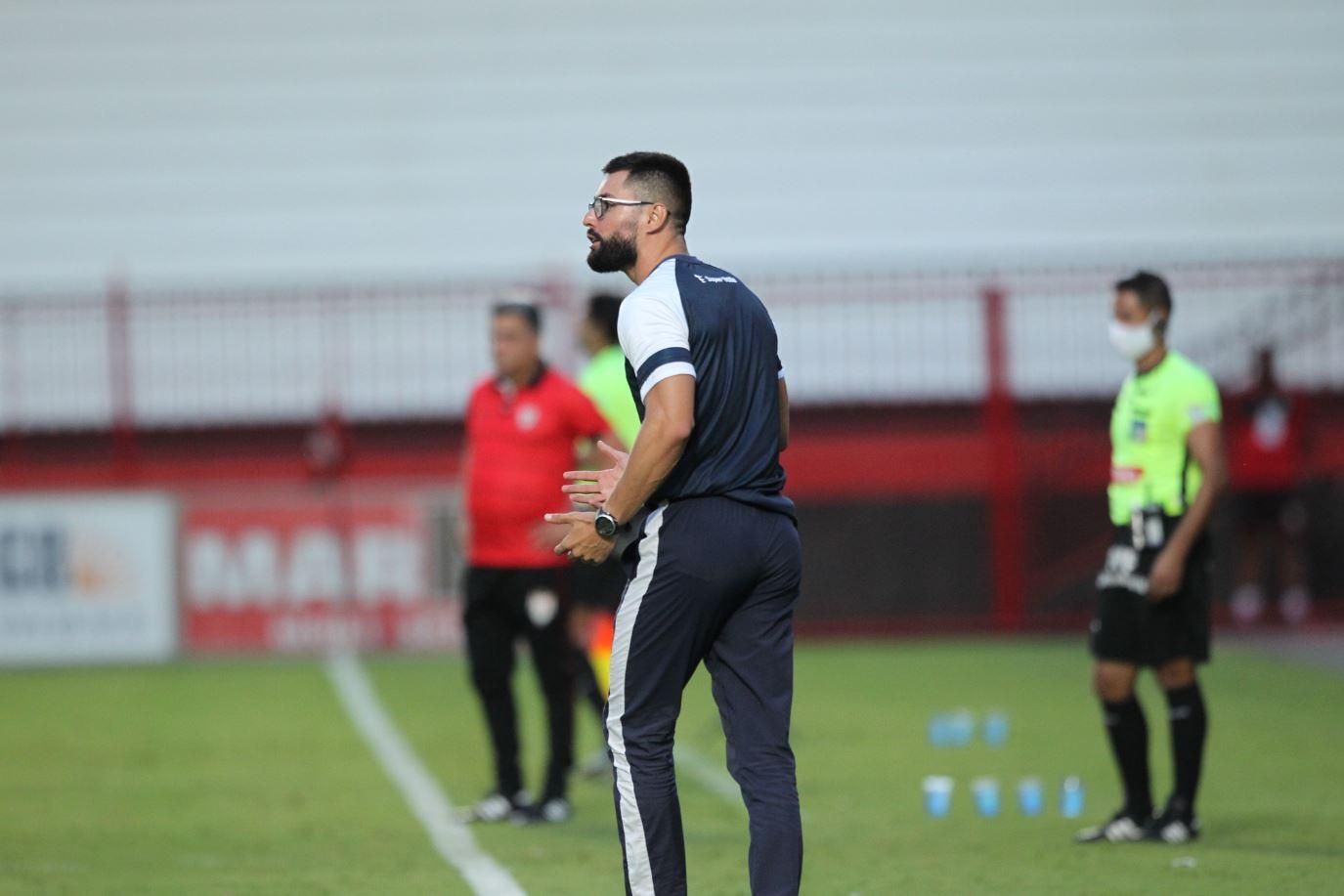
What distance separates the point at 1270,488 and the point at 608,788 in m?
8.91

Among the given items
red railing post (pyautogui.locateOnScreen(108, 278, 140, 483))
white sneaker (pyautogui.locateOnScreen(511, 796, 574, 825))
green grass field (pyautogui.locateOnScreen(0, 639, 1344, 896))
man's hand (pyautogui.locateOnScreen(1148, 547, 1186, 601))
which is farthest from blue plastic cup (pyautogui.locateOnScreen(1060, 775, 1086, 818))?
red railing post (pyautogui.locateOnScreen(108, 278, 140, 483))

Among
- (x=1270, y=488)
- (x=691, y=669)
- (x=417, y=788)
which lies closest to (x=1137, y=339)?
(x=691, y=669)

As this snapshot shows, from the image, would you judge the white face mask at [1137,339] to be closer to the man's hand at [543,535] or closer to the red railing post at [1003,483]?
the man's hand at [543,535]

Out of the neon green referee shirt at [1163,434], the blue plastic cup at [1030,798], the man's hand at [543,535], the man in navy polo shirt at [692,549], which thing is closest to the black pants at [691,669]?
the man in navy polo shirt at [692,549]

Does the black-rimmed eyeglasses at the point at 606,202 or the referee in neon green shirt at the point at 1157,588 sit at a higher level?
the black-rimmed eyeglasses at the point at 606,202

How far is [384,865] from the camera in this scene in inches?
303

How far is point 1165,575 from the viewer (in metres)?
7.89

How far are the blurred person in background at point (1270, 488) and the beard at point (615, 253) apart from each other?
39.6 ft

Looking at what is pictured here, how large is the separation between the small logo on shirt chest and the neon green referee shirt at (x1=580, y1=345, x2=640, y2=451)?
1.25m

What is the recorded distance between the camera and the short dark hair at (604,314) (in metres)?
10.4

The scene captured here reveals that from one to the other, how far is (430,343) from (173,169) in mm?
3161

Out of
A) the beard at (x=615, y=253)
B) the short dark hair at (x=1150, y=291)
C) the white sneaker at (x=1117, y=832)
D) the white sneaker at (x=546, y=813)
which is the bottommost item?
the white sneaker at (x=546, y=813)

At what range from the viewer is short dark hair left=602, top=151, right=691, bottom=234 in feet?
19.1

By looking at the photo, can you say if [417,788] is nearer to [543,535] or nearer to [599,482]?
[543,535]
